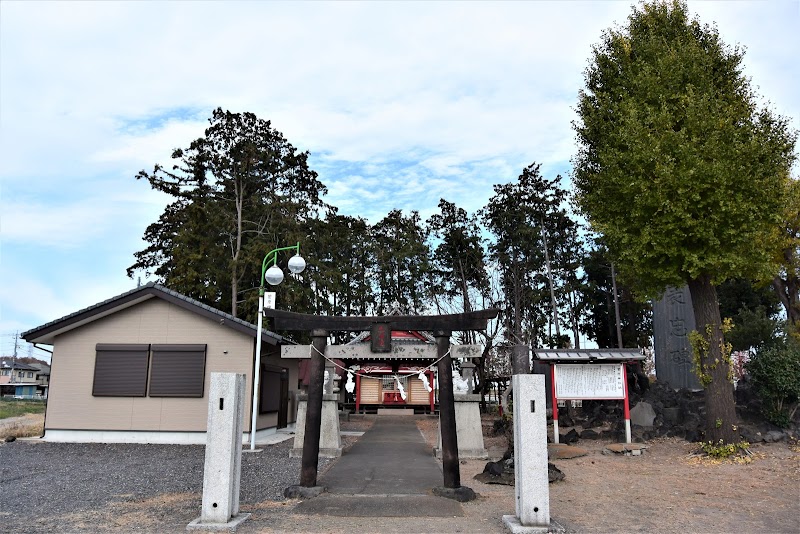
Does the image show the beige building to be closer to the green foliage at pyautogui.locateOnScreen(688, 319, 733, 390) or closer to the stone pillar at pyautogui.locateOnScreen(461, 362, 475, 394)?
the stone pillar at pyautogui.locateOnScreen(461, 362, 475, 394)

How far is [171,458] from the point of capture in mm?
11727

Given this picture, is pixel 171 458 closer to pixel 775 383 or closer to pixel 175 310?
pixel 175 310

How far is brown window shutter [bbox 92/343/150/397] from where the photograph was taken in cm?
1455

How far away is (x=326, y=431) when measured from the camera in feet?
41.0

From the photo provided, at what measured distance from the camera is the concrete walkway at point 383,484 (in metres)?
7.03

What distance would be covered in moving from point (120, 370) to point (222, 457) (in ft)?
33.5

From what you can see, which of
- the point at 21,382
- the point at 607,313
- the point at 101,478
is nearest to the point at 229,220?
the point at 101,478

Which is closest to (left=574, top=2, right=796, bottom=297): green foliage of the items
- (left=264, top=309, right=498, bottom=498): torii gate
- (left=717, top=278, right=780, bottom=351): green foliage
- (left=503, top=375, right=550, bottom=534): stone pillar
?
(left=264, top=309, right=498, bottom=498): torii gate

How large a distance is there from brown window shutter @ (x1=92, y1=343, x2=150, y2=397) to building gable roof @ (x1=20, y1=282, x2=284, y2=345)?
0.97 metres

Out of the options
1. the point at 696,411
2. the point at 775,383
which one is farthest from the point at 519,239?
the point at 775,383

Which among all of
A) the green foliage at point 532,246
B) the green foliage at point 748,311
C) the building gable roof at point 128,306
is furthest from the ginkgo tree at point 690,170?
the green foliage at point 532,246

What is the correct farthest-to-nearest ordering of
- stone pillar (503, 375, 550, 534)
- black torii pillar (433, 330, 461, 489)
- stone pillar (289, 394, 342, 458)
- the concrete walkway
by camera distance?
stone pillar (289, 394, 342, 458) < black torii pillar (433, 330, 461, 489) < the concrete walkway < stone pillar (503, 375, 550, 534)

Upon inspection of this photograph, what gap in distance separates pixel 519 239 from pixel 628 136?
72.0ft

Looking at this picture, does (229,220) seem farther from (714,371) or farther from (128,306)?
(714,371)
